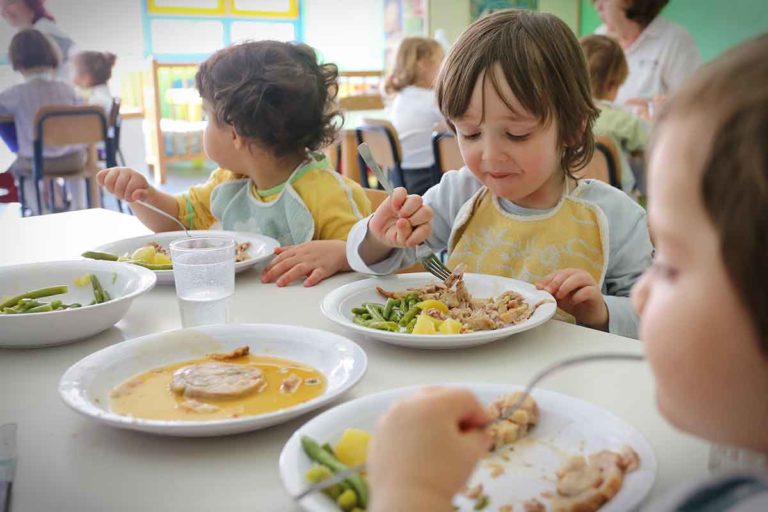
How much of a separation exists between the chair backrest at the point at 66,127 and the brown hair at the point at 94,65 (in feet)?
6.23

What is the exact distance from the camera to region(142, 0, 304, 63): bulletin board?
798 cm

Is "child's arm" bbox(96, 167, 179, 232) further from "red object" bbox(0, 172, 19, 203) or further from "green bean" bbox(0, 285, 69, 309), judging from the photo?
"red object" bbox(0, 172, 19, 203)

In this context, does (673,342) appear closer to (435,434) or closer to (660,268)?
(660,268)

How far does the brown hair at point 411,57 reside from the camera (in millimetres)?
4770

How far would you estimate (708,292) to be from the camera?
46cm

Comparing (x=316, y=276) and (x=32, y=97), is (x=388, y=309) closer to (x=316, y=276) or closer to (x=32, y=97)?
(x=316, y=276)

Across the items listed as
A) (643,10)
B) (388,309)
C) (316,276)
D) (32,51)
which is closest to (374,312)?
(388,309)

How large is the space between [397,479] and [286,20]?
28.0 feet

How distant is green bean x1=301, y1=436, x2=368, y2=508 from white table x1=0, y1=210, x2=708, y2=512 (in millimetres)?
47

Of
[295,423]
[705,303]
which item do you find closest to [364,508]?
[295,423]

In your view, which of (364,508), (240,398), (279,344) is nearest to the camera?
(364,508)

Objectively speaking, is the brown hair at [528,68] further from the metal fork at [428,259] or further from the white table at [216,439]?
the white table at [216,439]

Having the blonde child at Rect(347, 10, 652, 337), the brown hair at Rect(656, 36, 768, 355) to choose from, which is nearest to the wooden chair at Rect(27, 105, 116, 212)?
the blonde child at Rect(347, 10, 652, 337)

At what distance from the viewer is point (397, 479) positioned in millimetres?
526
